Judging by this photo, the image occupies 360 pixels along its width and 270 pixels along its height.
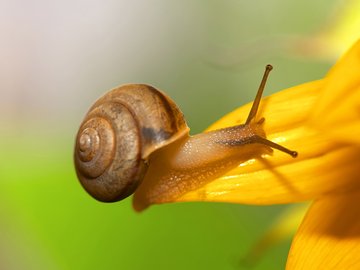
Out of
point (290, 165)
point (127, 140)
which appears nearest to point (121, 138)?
point (127, 140)

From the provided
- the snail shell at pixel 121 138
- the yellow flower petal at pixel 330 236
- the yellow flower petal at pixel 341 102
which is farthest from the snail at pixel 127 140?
the yellow flower petal at pixel 341 102

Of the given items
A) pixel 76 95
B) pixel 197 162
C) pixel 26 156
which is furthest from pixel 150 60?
pixel 197 162

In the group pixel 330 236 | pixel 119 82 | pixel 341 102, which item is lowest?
pixel 330 236

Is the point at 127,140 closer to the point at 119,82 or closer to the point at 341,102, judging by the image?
the point at 341,102

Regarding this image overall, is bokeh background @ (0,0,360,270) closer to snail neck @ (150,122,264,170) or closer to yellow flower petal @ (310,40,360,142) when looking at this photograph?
snail neck @ (150,122,264,170)

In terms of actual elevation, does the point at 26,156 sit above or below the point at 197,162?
above

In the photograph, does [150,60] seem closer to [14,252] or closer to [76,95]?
[76,95]
